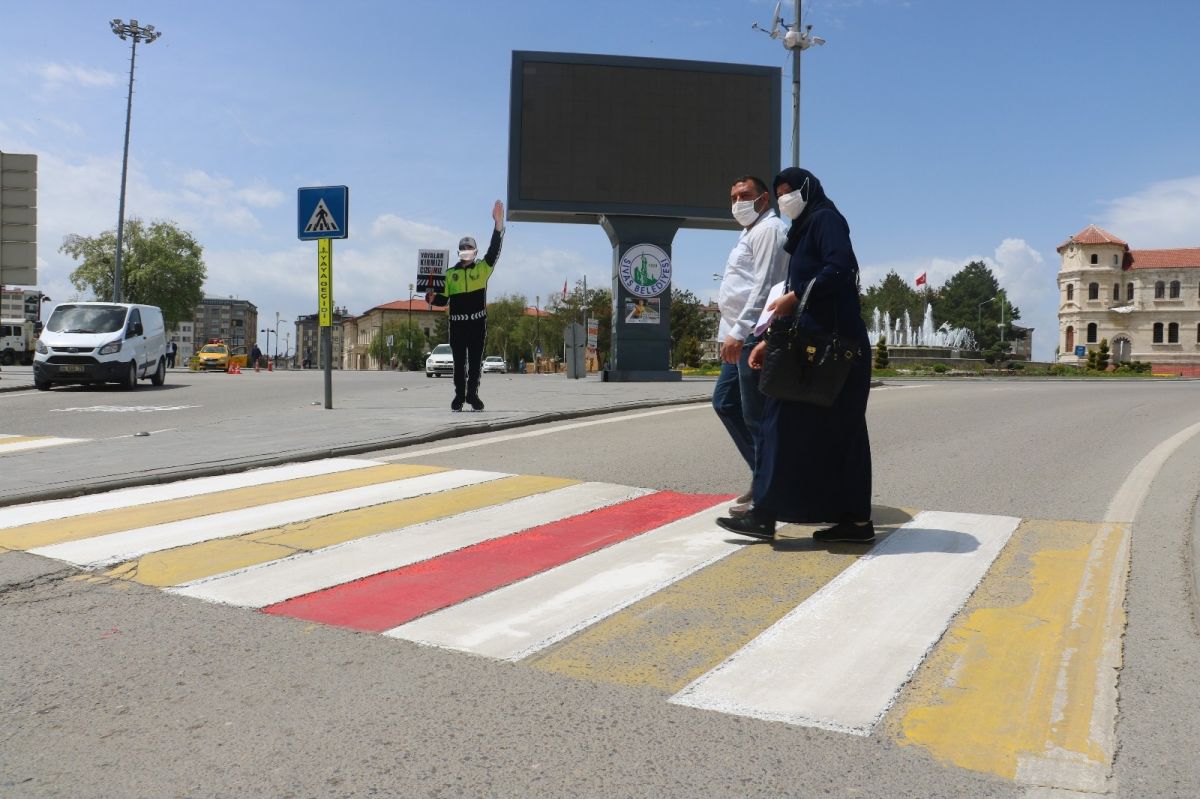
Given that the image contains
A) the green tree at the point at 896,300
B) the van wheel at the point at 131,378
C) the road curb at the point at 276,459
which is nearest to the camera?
the road curb at the point at 276,459

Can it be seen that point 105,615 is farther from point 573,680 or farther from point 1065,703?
point 1065,703

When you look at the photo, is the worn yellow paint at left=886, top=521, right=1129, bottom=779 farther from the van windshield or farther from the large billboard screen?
the large billboard screen

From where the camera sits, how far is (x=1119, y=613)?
13.0ft

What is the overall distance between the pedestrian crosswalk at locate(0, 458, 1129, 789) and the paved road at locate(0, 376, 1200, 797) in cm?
2

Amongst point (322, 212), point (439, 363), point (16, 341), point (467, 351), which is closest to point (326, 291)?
point (322, 212)

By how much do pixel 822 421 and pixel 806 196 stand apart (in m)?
1.15

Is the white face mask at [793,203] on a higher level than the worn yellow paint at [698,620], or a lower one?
higher

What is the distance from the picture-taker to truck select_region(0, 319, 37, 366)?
48.9 m

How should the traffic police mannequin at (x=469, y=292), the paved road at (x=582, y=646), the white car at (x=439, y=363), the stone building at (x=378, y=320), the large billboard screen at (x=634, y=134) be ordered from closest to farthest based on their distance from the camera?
the paved road at (x=582, y=646), the traffic police mannequin at (x=469, y=292), the large billboard screen at (x=634, y=134), the white car at (x=439, y=363), the stone building at (x=378, y=320)

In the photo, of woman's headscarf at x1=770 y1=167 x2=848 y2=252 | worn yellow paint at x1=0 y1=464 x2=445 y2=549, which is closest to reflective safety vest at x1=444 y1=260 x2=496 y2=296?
worn yellow paint at x1=0 y1=464 x2=445 y2=549

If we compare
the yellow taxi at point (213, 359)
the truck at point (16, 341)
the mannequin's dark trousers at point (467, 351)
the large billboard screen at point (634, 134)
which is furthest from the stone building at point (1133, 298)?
the mannequin's dark trousers at point (467, 351)

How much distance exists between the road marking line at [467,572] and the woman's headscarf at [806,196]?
1.84m

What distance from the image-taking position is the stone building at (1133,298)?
349 ft

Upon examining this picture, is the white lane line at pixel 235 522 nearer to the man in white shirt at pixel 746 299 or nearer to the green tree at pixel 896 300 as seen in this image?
the man in white shirt at pixel 746 299
